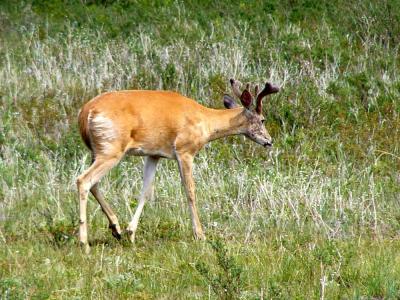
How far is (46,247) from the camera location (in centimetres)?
836

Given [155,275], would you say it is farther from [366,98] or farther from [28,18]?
[28,18]

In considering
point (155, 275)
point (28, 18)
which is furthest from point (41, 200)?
point (28, 18)

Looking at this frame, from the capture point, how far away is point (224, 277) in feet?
23.7

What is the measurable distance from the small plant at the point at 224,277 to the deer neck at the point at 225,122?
111 inches

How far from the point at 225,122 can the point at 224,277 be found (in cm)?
315

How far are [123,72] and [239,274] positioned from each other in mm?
7907

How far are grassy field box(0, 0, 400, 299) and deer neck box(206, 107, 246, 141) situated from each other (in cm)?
52

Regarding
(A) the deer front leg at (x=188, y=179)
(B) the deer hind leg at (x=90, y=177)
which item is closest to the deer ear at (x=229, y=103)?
(A) the deer front leg at (x=188, y=179)

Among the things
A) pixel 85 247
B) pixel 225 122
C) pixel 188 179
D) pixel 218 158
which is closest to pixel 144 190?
pixel 188 179

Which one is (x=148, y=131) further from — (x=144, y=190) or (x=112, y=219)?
(x=112, y=219)

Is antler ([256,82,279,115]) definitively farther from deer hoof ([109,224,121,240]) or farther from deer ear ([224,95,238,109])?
deer hoof ([109,224,121,240])

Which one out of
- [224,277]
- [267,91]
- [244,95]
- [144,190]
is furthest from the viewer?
[244,95]

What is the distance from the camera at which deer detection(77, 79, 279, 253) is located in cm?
888

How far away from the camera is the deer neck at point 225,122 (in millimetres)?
10008
